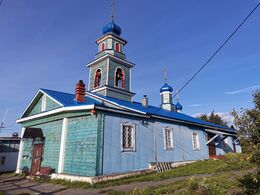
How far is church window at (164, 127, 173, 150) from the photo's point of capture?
1467cm

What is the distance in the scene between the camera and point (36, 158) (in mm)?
13969

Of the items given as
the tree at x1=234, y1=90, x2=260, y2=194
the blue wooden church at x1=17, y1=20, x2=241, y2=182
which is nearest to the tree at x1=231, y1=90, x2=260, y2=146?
the tree at x1=234, y1=90, x2=260, y2=194

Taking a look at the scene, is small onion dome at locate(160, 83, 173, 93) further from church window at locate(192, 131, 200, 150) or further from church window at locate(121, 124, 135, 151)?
church window at locate(121, 124, 135, 151)

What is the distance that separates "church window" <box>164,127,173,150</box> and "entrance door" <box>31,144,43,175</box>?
28.4ft

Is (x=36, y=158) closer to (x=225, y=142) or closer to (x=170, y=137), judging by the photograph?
(x=170, y=137)

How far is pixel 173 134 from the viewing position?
15375 mm

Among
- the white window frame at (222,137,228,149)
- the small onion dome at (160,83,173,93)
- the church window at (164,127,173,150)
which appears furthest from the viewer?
the small onion dome at (160,83,173,93)

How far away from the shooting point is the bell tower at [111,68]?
57.9 feet

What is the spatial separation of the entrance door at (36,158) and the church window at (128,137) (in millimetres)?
6137

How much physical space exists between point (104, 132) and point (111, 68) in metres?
8.47

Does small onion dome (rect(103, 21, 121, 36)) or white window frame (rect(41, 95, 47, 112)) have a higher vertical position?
small onion dome (rect(103, 21, 121, 36))

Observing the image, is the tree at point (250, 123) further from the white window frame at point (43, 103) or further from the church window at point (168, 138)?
the white window frame at point (43, 103)

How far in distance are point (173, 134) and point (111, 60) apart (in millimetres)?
8323

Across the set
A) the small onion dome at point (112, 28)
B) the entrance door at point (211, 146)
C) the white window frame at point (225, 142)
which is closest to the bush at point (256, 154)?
the entrance door at point (211, 146)
